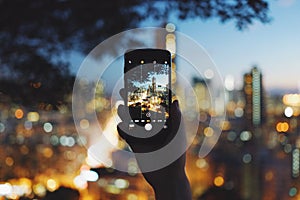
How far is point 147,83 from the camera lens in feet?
2.68

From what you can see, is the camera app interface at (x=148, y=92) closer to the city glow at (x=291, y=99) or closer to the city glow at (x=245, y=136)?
the city glow at (x=291, y=99)

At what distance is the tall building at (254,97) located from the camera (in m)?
1.91

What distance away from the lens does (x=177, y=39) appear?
48.7 inches

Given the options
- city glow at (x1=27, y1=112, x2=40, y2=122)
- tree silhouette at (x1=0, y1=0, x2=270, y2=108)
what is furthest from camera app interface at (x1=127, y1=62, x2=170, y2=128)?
city glow at (x1=27, y1=112, x2=40, y2=122)

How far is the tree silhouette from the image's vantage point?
135 centimetres

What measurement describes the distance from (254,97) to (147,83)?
5.55ft

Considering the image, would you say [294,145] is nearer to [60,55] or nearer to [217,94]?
[217,94]

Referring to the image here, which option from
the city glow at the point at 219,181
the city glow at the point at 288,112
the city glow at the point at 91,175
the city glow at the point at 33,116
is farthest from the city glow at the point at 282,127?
the city glow at the point at 33,116

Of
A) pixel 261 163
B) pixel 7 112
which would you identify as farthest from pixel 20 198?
pixel 261 163

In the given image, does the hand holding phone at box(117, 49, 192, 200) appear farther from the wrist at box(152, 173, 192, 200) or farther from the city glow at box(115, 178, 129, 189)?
the city glow at box(115, 178, 129, 189)

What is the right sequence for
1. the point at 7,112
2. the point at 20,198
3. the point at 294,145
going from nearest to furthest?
the point at 7,112, the point at 20,198, the point at 294,145

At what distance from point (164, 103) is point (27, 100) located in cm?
Result: 82

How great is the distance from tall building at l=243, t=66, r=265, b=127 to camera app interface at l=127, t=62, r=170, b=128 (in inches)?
40.8

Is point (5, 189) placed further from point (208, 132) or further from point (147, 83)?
point (147, 83)
